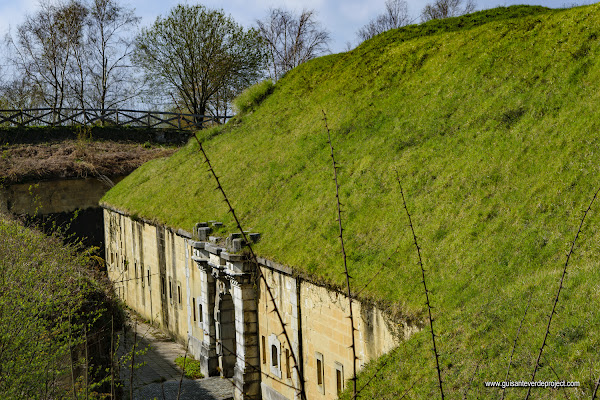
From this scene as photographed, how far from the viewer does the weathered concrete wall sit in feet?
91.8

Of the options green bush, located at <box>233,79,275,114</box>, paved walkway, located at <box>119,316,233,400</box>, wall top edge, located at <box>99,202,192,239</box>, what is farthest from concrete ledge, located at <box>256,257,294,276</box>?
green bush, located at <box>233,79,275,114</box>

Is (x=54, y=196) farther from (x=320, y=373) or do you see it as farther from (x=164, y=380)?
(x=320, y=373)

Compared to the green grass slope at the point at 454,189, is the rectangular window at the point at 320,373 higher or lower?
lower

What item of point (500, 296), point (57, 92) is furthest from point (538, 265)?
point (57, 92)

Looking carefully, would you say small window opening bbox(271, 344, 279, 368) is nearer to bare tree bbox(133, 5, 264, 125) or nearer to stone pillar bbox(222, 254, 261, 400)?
stone pillar bbox(222, 254, 261, 400)

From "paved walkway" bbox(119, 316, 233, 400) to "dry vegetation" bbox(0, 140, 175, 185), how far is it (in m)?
12.5

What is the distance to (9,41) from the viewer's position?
124ft

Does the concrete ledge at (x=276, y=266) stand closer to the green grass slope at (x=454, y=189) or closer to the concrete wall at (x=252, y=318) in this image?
the concrete wall at (x=252, y=318)

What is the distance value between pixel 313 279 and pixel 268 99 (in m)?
13.8

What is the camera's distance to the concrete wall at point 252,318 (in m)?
10.8

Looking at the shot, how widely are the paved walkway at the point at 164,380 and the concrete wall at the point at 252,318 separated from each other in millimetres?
441

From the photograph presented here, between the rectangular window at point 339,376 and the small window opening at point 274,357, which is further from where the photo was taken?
the small window opening at point 274,357

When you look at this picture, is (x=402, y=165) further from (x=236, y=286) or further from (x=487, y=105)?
(x=236, y=286)

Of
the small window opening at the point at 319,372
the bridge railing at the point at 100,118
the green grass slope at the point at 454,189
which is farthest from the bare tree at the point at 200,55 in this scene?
the small window opening at the point at 319,372
